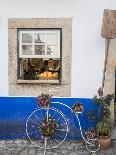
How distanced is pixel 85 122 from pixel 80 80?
1139 millimetres

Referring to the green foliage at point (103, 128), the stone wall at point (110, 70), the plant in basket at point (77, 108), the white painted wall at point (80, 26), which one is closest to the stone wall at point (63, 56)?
the white painted wall at point (80, 26)

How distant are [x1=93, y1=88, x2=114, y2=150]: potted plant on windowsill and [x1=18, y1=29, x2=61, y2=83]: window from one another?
1.27 meters

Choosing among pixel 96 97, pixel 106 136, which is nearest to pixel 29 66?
pixel 96 97

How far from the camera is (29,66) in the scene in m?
11.3

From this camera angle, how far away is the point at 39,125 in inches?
430

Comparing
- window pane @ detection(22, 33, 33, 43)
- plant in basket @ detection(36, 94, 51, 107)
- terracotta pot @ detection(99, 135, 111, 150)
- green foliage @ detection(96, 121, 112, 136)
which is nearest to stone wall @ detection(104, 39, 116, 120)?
green foliage @ detection(96, 121, 112, 136)

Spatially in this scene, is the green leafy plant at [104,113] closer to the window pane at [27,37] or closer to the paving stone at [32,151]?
the paving stone at [32,151]

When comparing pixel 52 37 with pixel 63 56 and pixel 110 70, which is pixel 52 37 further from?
pixel 110 70

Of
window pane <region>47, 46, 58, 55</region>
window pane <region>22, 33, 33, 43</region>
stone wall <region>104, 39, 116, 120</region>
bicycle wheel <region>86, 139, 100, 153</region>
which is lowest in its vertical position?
bicycle wheel <region>86, 139, 100, 153</region>

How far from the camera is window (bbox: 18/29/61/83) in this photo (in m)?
11.1

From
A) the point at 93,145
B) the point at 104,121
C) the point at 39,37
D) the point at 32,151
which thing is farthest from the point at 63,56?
the point at 32,151

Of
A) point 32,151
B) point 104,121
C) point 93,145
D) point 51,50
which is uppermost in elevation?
point 51,50

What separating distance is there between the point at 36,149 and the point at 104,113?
6.53 feet

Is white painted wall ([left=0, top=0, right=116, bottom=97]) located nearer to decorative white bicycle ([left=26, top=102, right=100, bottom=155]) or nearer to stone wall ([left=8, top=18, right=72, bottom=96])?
stone wall ([left=8, top=18, right=72, bottom=96])
